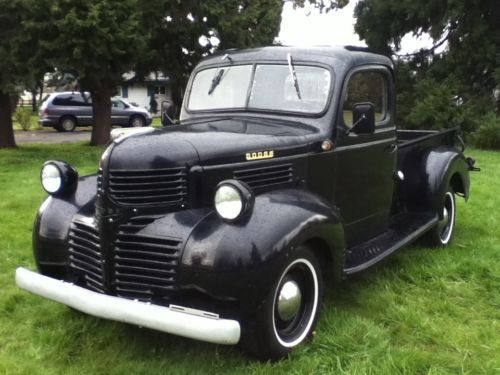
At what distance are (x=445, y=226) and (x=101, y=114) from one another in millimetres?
11008

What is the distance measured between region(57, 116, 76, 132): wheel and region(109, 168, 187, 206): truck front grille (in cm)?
2185

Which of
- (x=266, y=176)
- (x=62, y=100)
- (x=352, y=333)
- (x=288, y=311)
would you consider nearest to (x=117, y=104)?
(x=62, y=100)

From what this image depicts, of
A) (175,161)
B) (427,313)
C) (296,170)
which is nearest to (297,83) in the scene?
(296,170)

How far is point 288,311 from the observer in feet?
11.2

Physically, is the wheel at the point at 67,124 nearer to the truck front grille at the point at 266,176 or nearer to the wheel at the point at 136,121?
the wheel at the point at 136,121

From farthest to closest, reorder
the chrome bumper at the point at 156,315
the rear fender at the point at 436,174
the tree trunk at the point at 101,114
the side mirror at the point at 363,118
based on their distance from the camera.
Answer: the tree trunk at the point at 101,114, the rear fender at the point at 436,174, the side mirror at the point at 363,118, the chrome bumper at the point at 156,315

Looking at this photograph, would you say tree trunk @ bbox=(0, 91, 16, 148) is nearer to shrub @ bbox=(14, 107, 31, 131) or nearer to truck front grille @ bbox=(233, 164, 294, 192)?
shrub @ bbox=(14, 107, 31, 131)

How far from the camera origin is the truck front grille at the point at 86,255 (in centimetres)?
341

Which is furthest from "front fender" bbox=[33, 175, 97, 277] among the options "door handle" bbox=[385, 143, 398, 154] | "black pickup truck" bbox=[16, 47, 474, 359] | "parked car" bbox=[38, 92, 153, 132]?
"parked car" bbox=[38, 92, 153, 132]

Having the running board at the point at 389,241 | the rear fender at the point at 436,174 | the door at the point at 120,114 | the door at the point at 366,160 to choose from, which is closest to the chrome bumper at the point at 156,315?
the running board at the point at 389,241

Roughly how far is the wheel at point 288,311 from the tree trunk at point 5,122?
37.9 feet

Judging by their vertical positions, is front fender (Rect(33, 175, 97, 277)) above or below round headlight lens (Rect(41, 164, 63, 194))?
below

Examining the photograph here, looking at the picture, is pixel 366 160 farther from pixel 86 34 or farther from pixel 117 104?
pixel 117 104

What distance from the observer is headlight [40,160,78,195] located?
4.00 meters
